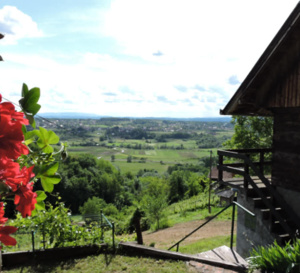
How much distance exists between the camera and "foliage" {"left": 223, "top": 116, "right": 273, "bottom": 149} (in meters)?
22.6

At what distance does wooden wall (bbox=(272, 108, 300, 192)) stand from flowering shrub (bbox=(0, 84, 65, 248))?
6312mm

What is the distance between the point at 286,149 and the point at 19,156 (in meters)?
6.74

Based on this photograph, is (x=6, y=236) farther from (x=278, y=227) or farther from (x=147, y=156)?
(x=147, y=156)

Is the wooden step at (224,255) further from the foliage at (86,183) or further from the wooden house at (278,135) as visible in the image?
the foliage at (86,183)

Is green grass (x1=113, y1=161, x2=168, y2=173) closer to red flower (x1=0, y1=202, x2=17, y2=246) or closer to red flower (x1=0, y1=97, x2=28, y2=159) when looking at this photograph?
red flower (x1=0, y1=202, x2=17, y2=246)

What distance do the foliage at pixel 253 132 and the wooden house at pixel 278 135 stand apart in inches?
639

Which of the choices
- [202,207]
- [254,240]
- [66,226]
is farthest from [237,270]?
[202,207]

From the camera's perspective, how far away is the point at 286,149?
263 inches

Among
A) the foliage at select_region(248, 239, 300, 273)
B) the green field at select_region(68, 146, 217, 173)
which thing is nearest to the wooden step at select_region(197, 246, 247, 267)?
the foliage at select_region(248, 239, 300, 273)

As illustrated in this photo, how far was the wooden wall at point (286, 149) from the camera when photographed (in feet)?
21.1

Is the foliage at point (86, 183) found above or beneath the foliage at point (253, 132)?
beneath

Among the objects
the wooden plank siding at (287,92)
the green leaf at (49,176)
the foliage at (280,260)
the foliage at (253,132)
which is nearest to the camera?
the green leaf at (49,176)

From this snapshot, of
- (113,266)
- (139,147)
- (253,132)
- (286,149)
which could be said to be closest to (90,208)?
(253,132)

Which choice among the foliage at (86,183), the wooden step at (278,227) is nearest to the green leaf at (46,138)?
the wooden step at (278,227)
